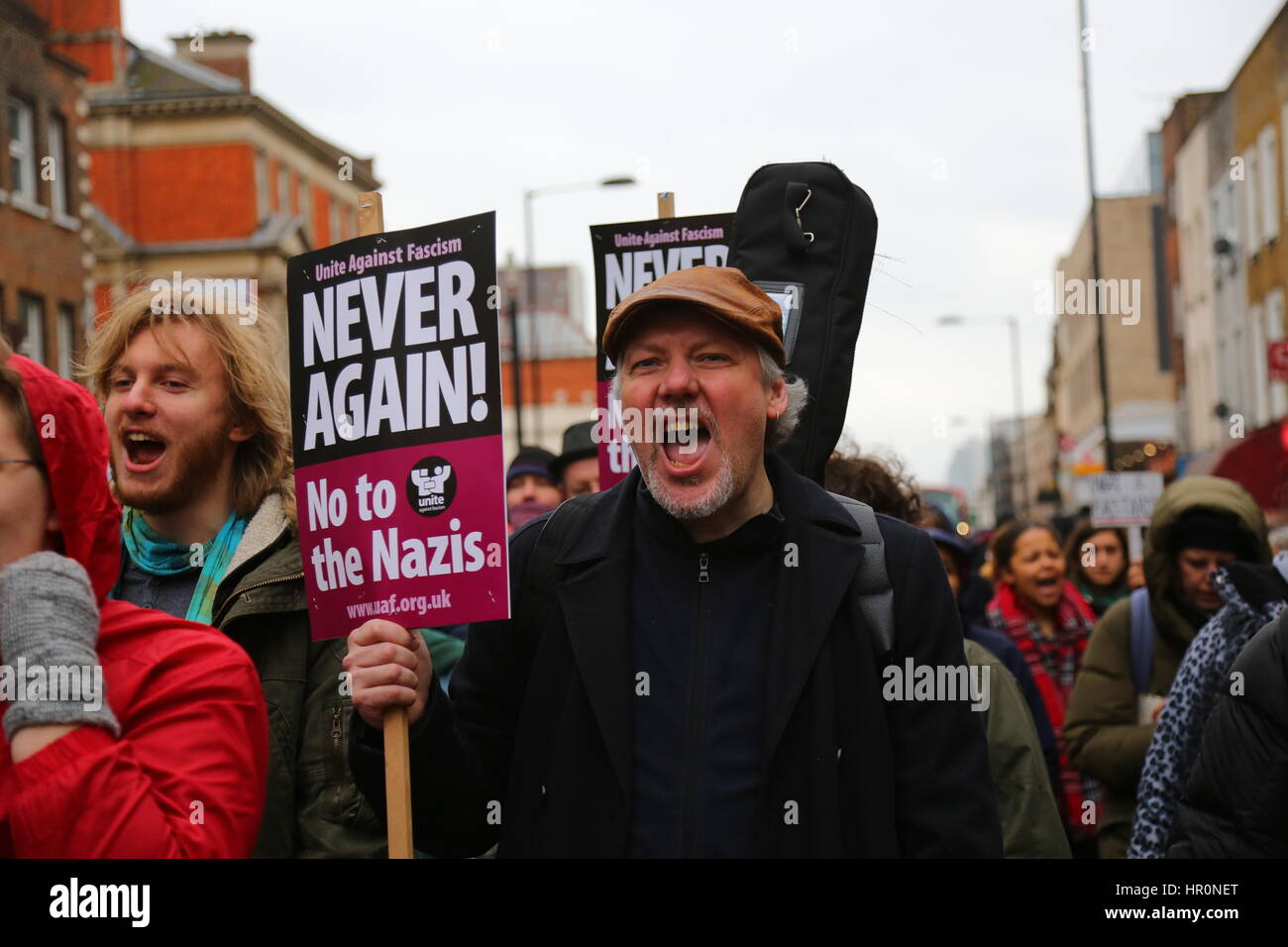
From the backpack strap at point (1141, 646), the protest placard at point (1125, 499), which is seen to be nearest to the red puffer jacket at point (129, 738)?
the backpack strap at point (1141, 646)

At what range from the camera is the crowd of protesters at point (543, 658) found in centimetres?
266

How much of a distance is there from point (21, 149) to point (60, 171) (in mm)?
1534

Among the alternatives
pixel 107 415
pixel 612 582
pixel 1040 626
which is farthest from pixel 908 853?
pixel 1040 626

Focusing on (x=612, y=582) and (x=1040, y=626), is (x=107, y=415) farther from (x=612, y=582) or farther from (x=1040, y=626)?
(x=1040, y=626)

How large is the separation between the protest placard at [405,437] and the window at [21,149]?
28.5m

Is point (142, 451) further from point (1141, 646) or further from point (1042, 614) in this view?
point (1042, 614)

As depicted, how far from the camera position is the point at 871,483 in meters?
5.07

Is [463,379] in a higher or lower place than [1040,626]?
higher

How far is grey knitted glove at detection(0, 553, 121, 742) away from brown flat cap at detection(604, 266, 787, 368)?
1.17 metres

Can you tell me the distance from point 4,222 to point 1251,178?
2374cm

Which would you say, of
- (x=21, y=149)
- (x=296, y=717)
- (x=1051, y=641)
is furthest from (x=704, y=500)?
(x=21, y=149)

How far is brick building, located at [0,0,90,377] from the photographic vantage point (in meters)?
29.2

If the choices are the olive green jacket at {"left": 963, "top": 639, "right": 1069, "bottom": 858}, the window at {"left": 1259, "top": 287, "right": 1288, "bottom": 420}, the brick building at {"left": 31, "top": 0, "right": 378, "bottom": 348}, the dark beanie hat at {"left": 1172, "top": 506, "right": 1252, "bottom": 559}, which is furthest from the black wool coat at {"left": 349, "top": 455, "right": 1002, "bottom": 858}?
the brick building at {"left": 31, "top": 0, "right": 378, "bottom": 348}

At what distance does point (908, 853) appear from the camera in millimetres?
3137
